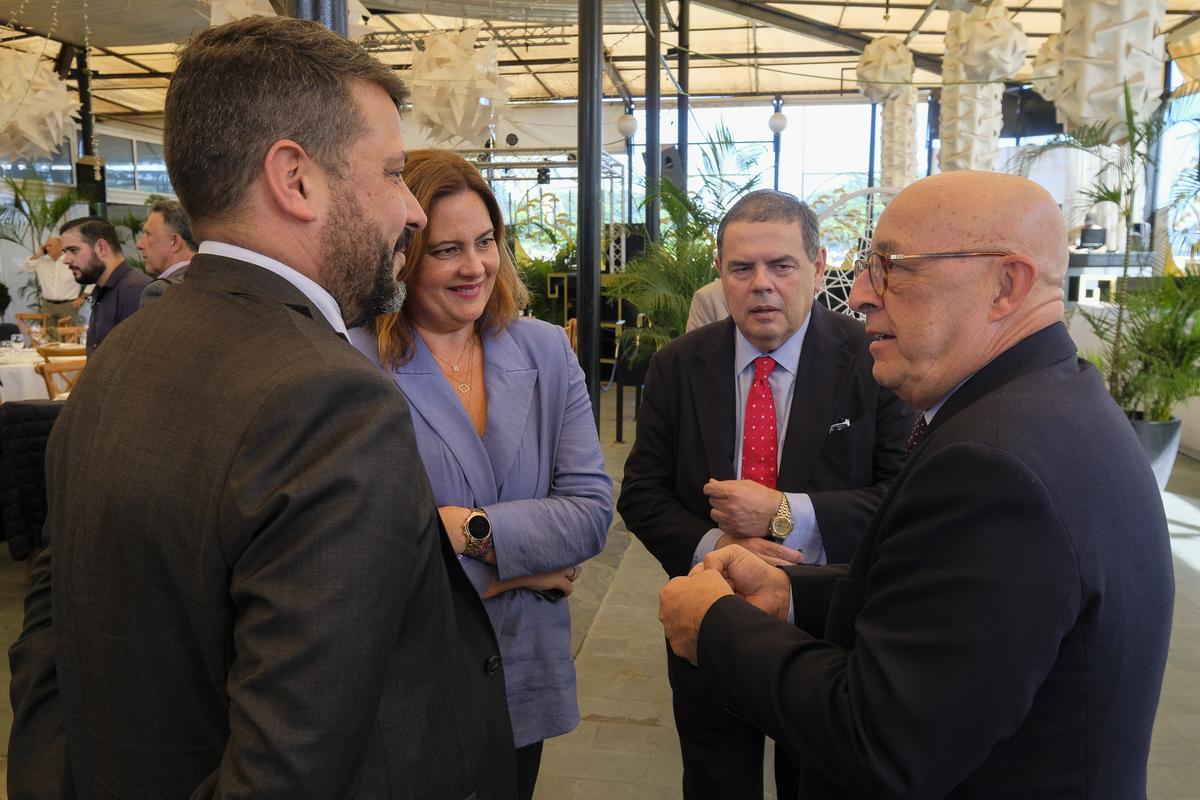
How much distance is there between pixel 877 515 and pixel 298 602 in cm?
76

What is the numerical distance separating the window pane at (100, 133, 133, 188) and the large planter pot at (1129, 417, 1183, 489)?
1781 cm

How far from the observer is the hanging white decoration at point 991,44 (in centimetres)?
559

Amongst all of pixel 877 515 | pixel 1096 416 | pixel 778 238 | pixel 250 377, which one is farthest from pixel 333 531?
pixel 778 238

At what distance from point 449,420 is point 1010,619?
1.02 metres

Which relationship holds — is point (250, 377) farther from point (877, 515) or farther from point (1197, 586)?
point (1197, 586)

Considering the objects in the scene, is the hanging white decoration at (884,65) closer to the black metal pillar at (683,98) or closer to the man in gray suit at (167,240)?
the black metal pillar at (683,98)

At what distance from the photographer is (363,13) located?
3387mm

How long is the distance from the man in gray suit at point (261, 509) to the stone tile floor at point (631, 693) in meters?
1.80

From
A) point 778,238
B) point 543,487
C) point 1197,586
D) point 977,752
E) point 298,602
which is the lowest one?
point 1197,586

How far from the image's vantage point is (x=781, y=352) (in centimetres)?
210

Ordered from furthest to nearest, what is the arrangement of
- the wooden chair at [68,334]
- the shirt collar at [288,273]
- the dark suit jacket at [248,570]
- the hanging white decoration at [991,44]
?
the wooden chair at [68,334] < the hanging white decoration at [991,44] < the shirt collar at [288,273] < the dark suit jacket at [248,570]

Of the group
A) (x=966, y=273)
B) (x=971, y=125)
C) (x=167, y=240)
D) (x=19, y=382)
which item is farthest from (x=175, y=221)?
(x=971, y=125)

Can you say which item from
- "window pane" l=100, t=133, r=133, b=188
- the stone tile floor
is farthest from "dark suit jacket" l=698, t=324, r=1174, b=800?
"window pane" l=100, t=133, r=133, b=188

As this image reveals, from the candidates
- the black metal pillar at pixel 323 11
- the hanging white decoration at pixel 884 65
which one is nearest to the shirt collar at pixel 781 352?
the black metal pillar at pixel 323 11
